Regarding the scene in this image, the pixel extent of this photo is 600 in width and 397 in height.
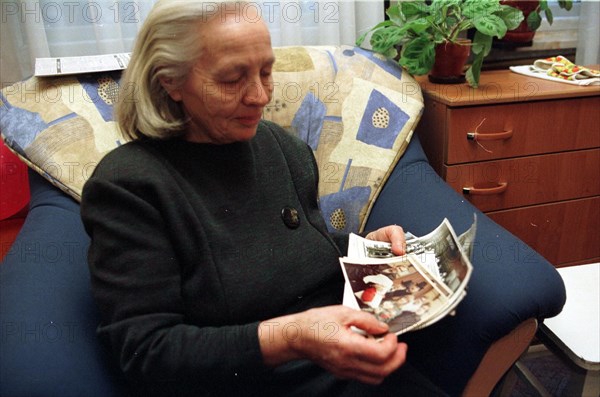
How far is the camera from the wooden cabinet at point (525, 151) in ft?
4.95

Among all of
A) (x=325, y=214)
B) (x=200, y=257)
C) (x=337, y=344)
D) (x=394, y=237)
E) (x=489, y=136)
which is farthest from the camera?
(x=489, y=136)

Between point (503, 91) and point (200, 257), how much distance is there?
1080 millimetres

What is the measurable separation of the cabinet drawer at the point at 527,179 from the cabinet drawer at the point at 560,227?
3cm

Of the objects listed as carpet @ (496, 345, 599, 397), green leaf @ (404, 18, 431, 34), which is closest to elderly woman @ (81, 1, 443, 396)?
carpet @ (496, 345, 599, 397)

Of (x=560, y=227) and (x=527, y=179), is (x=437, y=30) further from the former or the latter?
(x=560, y=227)

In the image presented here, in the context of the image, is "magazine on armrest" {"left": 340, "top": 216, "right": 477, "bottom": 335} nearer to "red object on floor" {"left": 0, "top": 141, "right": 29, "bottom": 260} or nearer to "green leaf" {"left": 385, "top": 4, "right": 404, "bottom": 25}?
"green leaf" {"left": 385, "top": 4, "right": 404, "bottom": 25}

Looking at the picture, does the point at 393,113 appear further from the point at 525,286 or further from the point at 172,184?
the point at 172,184

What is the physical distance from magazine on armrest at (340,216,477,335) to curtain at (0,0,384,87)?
35.8 inches

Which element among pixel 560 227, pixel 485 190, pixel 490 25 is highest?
pixel 490 25

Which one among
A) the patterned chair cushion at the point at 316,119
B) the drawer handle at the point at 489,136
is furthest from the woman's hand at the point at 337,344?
the drawer handle at the point at 489,136

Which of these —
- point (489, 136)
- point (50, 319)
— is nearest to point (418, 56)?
point (489, 136)

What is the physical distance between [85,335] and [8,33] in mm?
1128

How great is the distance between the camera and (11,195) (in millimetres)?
1540

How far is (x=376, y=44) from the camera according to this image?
5.24 ft
